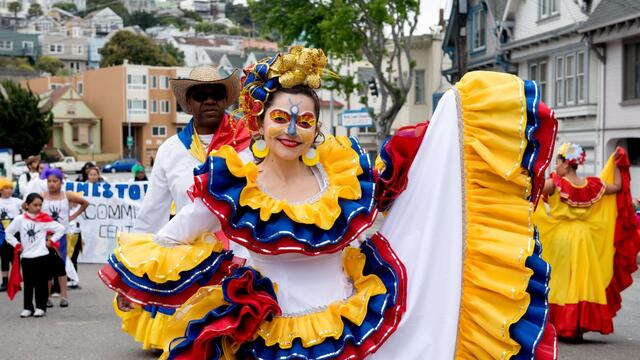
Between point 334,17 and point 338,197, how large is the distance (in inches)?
1089

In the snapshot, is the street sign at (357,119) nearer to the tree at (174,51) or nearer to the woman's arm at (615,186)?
the woman's arm at (615,186)

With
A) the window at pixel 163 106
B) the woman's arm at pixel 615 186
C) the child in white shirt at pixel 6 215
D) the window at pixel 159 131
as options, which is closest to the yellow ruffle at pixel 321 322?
the woman's arm at pixel 615 186

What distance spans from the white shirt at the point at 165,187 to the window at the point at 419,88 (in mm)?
44355

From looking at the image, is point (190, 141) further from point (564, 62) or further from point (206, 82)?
point (564, 62)

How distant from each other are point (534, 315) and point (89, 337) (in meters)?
6.40

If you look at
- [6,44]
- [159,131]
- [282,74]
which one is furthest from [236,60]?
[282,74]

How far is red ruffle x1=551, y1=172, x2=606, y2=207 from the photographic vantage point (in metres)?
10.0

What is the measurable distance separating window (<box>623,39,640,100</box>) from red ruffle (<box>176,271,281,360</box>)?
2446 centimetres

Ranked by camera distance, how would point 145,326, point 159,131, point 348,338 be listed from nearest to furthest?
point 348,338 < point 145,326 < point 159,131

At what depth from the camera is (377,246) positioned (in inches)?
188

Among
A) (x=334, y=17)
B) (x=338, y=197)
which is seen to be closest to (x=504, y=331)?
(x=338, y=197)

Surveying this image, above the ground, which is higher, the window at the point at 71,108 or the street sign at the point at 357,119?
the window at the point at 71,108

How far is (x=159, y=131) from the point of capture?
96.4 m

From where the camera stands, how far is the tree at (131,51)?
354 ft
